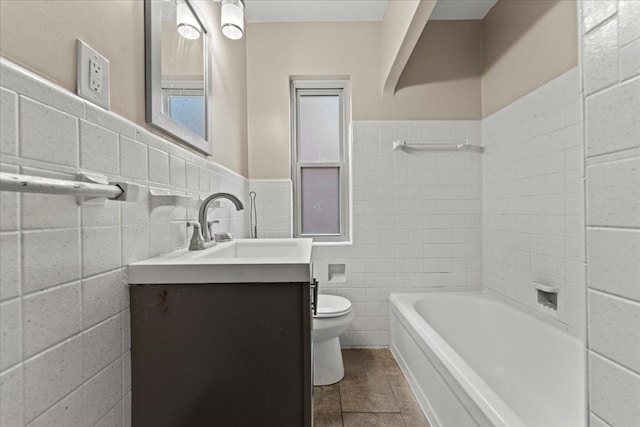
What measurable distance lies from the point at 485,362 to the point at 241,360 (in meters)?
1.81

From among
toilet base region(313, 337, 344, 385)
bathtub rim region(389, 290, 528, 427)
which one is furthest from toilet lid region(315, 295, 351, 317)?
bathtub rim region(389, 290, 528, 427)

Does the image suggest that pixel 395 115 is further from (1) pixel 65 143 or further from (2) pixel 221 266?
(1) pixel 65 143

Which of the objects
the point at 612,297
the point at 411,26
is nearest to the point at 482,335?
the point at 612,297

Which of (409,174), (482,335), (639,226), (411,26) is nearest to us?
(639,226)

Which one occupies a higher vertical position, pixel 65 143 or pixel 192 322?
pixel 65 143

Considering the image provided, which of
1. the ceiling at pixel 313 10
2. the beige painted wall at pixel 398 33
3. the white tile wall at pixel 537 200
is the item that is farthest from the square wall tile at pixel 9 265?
the ceiling at pixel 313 10

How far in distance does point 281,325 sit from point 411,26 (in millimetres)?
1704

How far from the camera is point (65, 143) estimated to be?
651 mm

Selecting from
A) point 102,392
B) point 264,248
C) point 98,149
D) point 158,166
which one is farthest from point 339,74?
point 102,392

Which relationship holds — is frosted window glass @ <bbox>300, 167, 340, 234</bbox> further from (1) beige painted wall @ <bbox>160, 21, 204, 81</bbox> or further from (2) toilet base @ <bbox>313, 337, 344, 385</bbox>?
(1) beige painted wall @ <bbox>160, 21, 204, 81</bbox>

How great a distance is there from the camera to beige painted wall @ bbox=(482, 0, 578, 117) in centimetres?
165

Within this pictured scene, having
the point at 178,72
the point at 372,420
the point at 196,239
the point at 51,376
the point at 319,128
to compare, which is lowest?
the point at 372,420

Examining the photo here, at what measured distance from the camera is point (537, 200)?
186 cm

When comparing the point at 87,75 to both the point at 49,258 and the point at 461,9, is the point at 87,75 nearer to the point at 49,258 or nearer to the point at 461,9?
the point at 49,258
